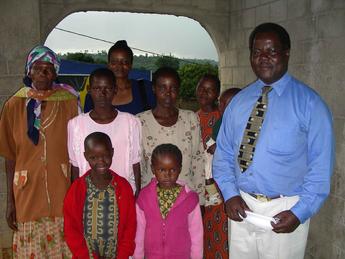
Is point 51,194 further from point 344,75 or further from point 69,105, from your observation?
point 344,75

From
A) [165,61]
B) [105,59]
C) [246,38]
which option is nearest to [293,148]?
[246,38]

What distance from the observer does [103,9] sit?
13.3ft

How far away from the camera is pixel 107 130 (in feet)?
7.09

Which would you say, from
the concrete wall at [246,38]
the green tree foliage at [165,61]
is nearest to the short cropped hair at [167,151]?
the concrete wall at [246,38]

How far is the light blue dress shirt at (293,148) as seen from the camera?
1.62 meters

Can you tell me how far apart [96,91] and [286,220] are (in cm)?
131

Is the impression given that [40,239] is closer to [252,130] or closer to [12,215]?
[12,215]

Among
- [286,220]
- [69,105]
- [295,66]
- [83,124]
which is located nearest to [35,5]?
[69,105]

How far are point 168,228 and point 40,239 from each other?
83 cm

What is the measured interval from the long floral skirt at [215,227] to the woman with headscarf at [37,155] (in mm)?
1047

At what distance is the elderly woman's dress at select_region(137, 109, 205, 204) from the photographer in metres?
2.30

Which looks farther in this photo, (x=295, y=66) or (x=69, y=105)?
(x=295, y=66)

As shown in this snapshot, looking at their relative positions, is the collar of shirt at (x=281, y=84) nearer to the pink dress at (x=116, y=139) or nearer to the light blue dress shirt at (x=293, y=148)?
the light blue dress shirt at (x=293, y=148)

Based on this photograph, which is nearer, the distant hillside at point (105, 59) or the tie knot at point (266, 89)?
the tie knot at point (266, 89)
